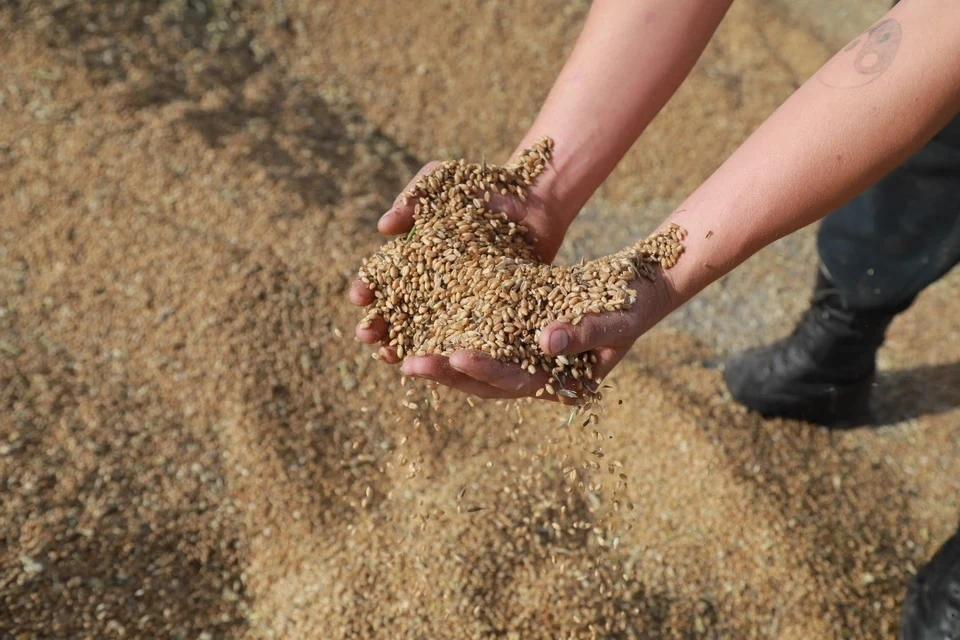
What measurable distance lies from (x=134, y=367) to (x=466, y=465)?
108 centimetres

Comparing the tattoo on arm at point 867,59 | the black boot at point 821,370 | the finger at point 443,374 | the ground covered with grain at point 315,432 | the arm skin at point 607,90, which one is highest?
the tattoo on arm at point 867,59

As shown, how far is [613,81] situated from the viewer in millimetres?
1996

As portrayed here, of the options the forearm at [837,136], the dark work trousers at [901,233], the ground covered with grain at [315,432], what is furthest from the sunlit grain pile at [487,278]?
the dark work trousers at [901,233]

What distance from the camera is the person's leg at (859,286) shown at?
2348 mm

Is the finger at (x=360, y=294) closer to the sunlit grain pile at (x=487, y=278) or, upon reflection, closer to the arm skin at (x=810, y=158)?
the sunlit grain pile at (x=487, y=278)

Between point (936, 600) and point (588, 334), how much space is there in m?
1.31

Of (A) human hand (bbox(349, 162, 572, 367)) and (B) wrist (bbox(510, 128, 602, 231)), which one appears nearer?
(A) human hand (bbox(349, 162, 572, 367))

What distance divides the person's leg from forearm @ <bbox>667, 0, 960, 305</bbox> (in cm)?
88

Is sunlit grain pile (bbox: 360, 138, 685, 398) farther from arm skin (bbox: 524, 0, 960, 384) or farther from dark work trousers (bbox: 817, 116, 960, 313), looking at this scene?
dark work trousers (bbox: 817, 116, 960, 313)

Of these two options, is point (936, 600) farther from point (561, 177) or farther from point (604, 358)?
point (561, 177)

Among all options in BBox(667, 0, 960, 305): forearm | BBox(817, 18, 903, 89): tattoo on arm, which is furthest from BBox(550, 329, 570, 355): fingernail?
BBox(817, 18, 903, 89): tattoo on arm

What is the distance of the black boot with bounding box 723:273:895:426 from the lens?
2572 mm

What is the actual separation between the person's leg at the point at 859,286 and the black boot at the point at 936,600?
62 cm

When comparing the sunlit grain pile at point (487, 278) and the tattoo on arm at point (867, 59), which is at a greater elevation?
the tattoo on arm at point (867, 59)
